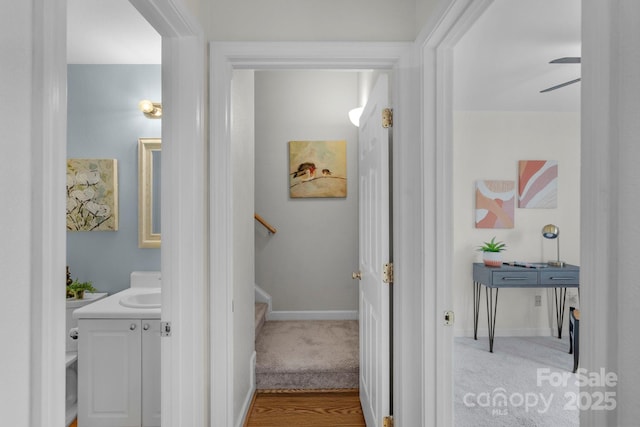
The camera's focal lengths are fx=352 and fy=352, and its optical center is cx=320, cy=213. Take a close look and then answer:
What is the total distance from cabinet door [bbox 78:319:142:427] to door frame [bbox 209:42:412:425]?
747 millimetres

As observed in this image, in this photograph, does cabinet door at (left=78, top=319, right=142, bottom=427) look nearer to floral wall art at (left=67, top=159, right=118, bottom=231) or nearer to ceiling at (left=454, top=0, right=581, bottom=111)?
floral wall art at (left=67, top=159, right=118, bottom=231)

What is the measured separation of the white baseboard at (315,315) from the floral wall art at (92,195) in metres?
1.84

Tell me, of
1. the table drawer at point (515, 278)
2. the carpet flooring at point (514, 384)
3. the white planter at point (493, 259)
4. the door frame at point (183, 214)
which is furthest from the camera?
the white planter at point (493, 259)

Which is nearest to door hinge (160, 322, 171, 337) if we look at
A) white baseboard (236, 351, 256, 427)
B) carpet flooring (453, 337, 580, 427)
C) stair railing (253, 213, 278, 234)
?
white baseboard (236, 351, 256, 427)

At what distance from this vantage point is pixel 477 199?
3.78 m

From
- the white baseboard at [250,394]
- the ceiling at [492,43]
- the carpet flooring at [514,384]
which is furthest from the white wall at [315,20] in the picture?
the carpet flooring at [514,384]

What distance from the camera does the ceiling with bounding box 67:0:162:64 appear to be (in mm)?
1938

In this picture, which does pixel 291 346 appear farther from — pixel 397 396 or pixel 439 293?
pixel 439 293

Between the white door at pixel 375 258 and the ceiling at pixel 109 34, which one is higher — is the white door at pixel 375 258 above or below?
below

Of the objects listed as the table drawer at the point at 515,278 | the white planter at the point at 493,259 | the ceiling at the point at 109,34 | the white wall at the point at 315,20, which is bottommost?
the table drawer at the point at 515,278

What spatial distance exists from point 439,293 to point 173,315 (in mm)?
1076

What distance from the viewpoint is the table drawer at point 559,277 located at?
11.1 feet

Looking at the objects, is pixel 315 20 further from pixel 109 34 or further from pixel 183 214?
pixel 109 34

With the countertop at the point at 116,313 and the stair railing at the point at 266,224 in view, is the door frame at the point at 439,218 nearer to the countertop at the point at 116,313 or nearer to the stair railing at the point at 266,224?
the countertop at the point at 116,313
